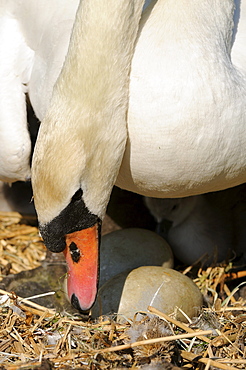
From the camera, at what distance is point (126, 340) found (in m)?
2.54

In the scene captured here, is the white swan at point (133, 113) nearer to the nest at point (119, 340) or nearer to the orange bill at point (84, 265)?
the orange bill at point (84, 265)

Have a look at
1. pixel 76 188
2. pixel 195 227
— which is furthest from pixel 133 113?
pixel 195 227

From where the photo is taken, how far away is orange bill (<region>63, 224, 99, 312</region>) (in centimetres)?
269

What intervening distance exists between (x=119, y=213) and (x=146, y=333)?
1.71 metres

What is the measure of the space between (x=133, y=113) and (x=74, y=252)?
2.16ft

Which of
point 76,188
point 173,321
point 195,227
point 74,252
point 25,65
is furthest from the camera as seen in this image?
point 195,227

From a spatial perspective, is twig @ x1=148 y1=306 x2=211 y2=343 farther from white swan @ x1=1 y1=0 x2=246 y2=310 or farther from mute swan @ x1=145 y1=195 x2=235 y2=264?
mute swan @ x1=145 y1=195 x2=235 y2=264

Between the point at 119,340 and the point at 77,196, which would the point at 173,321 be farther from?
the point at 77,196

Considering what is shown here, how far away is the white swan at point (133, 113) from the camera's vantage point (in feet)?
7.94

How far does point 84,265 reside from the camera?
2.72 meters

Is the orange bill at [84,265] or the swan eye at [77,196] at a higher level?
the swan eye at [77,196]

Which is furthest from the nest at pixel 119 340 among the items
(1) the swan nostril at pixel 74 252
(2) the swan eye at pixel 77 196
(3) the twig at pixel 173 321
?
(2) the swan eye at pixel 77 196

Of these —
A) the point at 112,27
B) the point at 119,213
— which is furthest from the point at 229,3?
the point at 119,213

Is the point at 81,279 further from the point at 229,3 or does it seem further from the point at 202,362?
the point at 229,3
